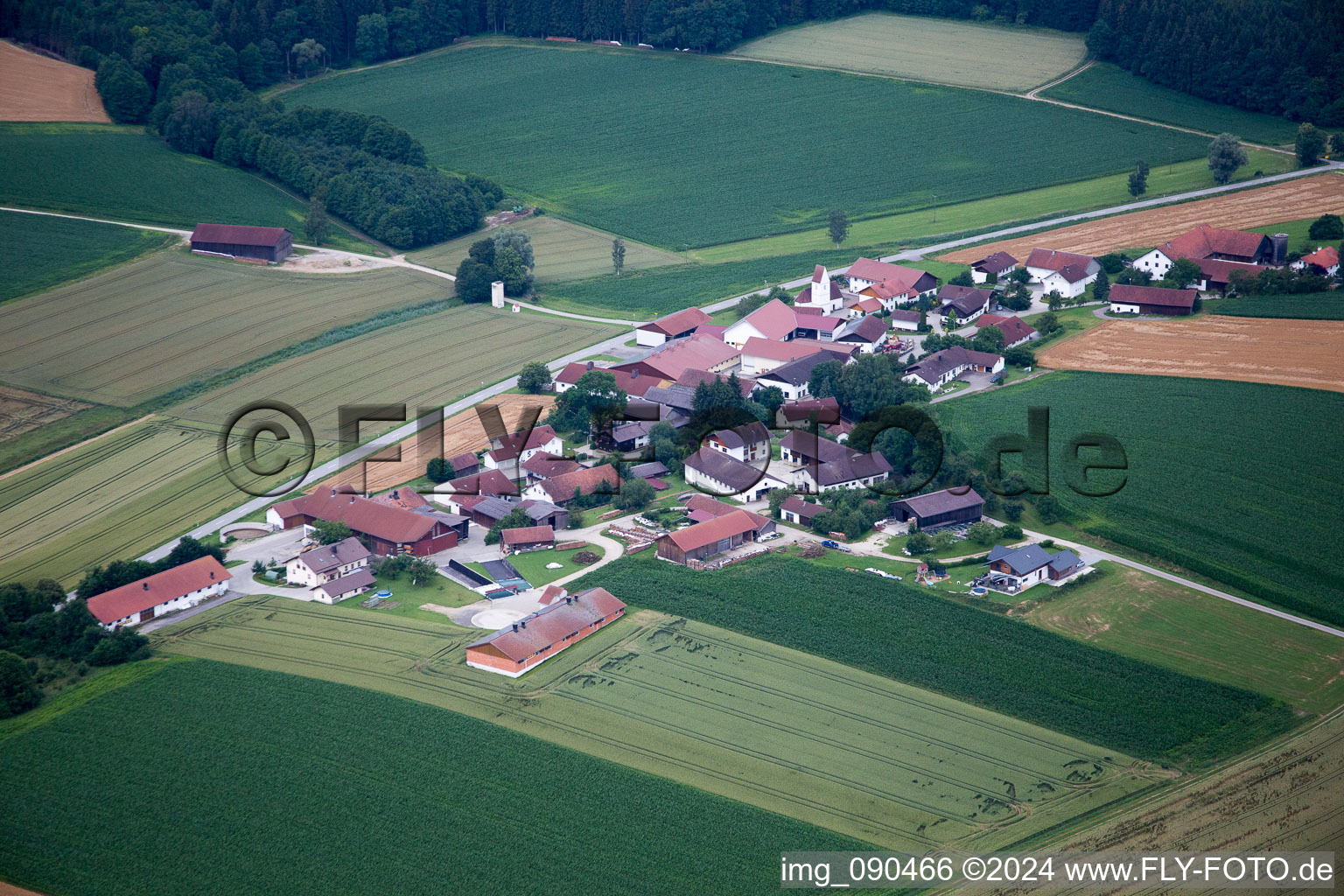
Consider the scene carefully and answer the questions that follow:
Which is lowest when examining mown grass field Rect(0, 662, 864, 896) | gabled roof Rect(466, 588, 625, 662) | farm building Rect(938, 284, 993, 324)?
mown grass field Rect(0, 662, 864, 896)

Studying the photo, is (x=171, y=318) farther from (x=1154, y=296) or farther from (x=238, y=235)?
(x=1154, y=296)

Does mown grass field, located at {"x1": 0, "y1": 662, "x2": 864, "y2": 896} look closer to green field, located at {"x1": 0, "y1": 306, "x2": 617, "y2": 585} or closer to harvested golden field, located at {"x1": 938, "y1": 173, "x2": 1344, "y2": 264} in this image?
green field, located at {"x1": 0, "y1": 306, "x2": 617, "y2": 585}

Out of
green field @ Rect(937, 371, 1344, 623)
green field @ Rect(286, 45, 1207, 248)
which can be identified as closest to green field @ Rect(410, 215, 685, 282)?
green field @ Rect(286, 45, 1207, 248)

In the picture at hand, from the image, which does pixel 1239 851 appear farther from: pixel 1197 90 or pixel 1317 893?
pixel 1197 90

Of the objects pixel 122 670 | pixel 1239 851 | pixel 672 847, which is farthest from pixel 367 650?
pixel 1239 851

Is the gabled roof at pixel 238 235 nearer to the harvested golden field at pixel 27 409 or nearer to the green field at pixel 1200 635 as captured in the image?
the harvested golden field at pixel 27 409

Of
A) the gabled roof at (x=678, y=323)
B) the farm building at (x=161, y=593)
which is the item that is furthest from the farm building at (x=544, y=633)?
the gabled roof at (x=678, y=323)
